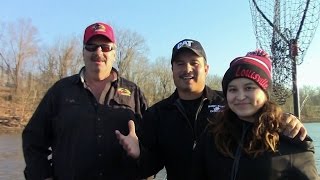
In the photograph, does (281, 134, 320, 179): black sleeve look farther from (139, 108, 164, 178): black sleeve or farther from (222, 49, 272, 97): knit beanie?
(139, 108, 164, 178): black sleeve

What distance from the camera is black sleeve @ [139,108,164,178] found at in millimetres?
4141

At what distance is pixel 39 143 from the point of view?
464 centimetres

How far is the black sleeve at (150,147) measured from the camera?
13.6 feet

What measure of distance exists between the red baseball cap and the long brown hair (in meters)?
1.80

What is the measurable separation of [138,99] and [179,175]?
1231 millimetres

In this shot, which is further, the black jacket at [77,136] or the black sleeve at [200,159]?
the black jacket at [77,136]

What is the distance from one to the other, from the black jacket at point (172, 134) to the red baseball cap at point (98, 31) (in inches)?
37.5

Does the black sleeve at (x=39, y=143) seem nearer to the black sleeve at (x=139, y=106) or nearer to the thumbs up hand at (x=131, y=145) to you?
the black sleeve at (x=139, y=106)

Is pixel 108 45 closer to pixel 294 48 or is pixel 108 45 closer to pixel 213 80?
pixel 294 48

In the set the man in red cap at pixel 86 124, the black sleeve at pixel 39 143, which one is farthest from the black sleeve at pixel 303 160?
the black sleeve at pixel 39 143

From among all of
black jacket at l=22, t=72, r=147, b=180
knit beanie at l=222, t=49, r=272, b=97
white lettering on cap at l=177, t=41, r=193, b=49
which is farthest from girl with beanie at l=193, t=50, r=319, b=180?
black jacket at l=22, t=72, r=147, b=180

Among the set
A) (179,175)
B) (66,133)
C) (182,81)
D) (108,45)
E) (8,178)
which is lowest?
(8,178)

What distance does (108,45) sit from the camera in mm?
4719

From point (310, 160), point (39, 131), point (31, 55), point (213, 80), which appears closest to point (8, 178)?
point (39, 131)
